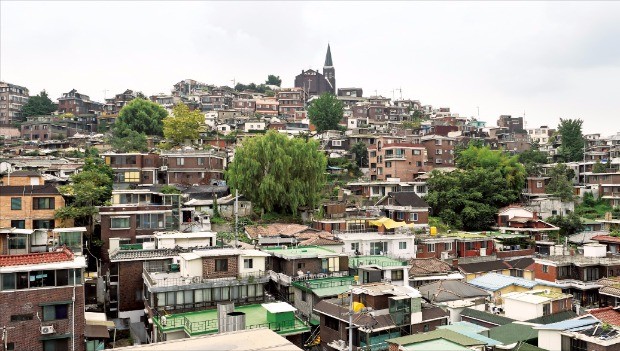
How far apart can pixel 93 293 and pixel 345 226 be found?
19.4m

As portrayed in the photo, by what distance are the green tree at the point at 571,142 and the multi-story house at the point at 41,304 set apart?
65.3 metres

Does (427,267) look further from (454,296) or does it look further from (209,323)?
(209,323)

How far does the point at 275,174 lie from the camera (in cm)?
4397

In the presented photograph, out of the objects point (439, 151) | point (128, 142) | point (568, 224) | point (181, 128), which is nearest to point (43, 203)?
point (128, 142)

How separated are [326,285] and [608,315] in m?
13.5

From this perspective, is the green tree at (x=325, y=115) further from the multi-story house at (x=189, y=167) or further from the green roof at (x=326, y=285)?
the green roof at (x=326, y=285)

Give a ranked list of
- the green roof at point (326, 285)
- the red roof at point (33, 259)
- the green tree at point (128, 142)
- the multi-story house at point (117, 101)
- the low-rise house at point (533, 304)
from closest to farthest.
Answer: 1. the red roof at point (33, 259)
2. the green roof at point (326, 285)
3. the low-rise house at point (533, 304)
4. the green tree at point (128, 142)
5. the multi-story house at point (117, 101)

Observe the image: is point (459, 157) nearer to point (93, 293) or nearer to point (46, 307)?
point (93, 293)

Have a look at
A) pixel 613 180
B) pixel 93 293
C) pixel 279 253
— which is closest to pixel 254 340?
pixel 279 253

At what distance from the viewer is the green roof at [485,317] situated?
2633cm

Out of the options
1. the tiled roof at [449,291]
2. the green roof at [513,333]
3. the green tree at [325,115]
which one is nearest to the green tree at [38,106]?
the green tree at [325,115]

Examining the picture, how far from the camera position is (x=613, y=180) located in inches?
2272

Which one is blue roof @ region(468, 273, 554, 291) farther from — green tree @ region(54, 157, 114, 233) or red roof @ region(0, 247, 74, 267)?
green tree @ region(54, 157, 114, 233)

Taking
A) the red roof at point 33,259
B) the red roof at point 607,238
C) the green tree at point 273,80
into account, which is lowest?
the red roof at point 607,238
